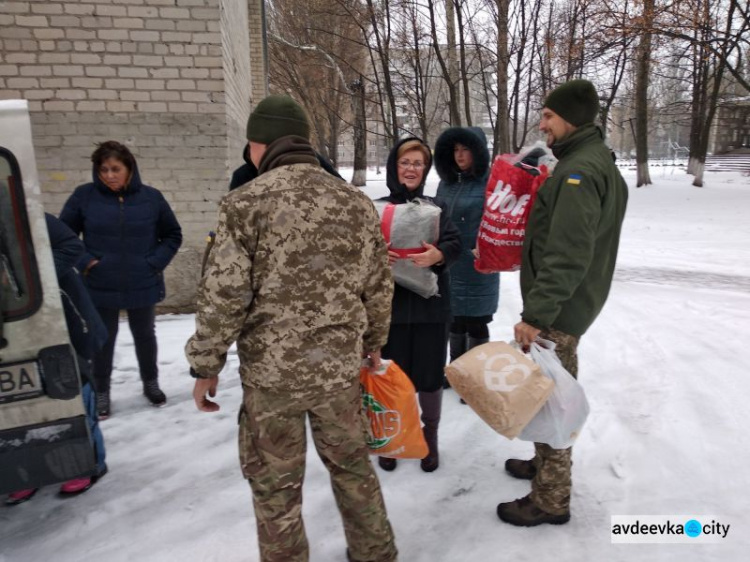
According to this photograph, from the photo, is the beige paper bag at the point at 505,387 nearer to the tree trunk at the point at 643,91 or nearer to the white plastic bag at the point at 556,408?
the white plastic bag at the point at 556,408

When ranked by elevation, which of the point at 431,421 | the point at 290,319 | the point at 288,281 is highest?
the point at 288,281

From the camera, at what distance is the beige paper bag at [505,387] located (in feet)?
6.54

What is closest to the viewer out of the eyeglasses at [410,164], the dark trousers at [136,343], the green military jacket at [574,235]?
the green military jacket at [574,235]

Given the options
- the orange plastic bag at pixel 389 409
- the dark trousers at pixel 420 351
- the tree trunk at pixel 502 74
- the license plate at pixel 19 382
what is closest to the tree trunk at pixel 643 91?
the tree trunk at pixel 502 74

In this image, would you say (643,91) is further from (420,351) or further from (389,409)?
(389,409)

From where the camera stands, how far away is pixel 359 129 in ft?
63.0

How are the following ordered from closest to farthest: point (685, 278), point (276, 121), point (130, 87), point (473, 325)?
point (276, 121) < point (473, 325) < point (130, 87) < point (685, 278)

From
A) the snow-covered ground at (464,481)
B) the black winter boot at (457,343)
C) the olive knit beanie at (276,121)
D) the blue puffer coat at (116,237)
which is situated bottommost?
the snow-covered ground at (464,481)

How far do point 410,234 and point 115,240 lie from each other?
202 cm

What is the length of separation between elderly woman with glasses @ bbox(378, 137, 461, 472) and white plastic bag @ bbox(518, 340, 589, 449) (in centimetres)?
62

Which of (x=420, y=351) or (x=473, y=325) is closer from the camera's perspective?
(x=420, y=351)

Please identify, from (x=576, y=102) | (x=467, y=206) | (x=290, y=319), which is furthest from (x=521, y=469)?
(x=576, y=102)

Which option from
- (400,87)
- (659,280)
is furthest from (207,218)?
(400,87)

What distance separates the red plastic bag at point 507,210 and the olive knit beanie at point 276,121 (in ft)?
3.59
